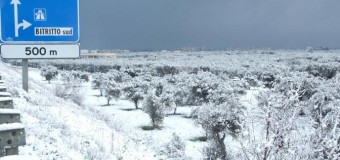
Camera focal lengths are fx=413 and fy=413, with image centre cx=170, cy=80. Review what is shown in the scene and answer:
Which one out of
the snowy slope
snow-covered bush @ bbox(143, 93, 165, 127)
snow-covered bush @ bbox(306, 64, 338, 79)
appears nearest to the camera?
the snowy slope

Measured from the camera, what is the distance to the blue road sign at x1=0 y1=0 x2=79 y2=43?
9531mm

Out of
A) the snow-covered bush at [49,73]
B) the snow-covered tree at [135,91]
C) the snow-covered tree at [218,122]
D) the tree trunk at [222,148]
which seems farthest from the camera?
the snow-covered bush at [49,73]

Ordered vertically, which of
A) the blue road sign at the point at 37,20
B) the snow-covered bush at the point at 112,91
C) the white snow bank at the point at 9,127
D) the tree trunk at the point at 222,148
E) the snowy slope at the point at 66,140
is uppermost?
the blue road sign at the point at 37,20

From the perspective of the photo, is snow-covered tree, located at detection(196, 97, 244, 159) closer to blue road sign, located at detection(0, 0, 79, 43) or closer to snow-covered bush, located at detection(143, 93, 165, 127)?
snow-covered bush, located at detection(143, 93, 165, 127)

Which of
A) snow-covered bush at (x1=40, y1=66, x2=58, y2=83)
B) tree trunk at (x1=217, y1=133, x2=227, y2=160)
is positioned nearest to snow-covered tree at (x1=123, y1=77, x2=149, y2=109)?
tree trunk at (x1=217, y1=133, x2=227, y2=160)

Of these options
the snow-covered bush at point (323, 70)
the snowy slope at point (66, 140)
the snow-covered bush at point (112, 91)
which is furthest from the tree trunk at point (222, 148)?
the snow-covered bush at point (323, 70)

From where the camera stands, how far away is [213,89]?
55.7 m

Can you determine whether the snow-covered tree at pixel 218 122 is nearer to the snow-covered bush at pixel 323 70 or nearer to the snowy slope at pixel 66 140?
the snowy slope at pixel 66 140

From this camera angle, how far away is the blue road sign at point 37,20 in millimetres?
9531

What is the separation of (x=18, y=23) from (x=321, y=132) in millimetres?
7022

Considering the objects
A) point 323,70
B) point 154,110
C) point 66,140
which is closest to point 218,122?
point 154,110

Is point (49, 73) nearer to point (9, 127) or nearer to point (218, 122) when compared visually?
point (218, 122)

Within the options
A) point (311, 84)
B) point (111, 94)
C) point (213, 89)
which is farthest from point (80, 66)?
point (311, 84)

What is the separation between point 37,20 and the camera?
9.83m
